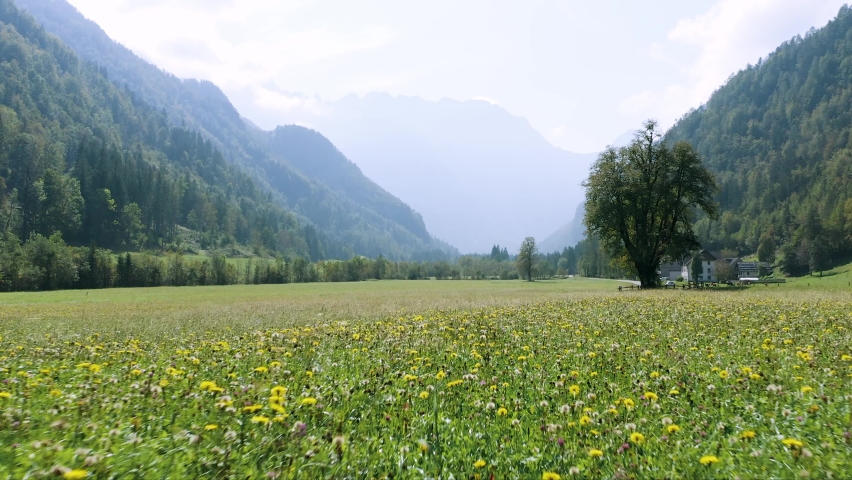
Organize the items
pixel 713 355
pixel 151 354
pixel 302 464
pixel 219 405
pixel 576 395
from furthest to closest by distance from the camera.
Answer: pixel 151 354 < pixel 713 355 < pixel 576 395 < pixel 219 405 < pixel 302 464

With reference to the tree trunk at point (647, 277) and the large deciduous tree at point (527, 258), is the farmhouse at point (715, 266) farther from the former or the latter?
the tree trunk at point (647, 277)

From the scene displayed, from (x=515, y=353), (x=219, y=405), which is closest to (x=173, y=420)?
(x=219, y=405)

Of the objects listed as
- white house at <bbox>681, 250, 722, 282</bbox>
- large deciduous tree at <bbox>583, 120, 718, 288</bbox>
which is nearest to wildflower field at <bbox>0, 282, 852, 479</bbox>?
large deciduous tree at <bbox>583, 120, 718, 288</bbox>

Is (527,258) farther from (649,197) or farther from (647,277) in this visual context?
(649,197)

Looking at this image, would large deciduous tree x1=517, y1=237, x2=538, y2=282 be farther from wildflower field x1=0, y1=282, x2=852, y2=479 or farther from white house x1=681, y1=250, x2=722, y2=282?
wildflower field x1=0, y1=282, x2=852, y2=479

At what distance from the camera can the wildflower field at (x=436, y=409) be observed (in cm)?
395

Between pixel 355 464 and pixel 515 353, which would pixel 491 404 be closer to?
pixel 355 464

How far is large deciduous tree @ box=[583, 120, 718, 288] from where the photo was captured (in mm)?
40188

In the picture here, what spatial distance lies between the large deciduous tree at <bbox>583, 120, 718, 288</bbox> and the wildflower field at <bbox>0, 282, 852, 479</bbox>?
108 ft

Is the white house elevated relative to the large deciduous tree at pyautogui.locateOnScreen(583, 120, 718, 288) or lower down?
lower down

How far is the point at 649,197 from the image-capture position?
133 feet

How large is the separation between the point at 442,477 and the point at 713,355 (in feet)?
22.8

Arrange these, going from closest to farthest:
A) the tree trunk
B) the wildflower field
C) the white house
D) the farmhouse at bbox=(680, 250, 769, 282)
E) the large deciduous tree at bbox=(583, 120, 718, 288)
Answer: the wildflower field
the large deciduous tree at bbox=(583, 120, 718, 288)
the tree trunk
the farmhouse at bbox=(680, 250, 769, 282)
the white house

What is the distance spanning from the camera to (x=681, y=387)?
6.62 m
